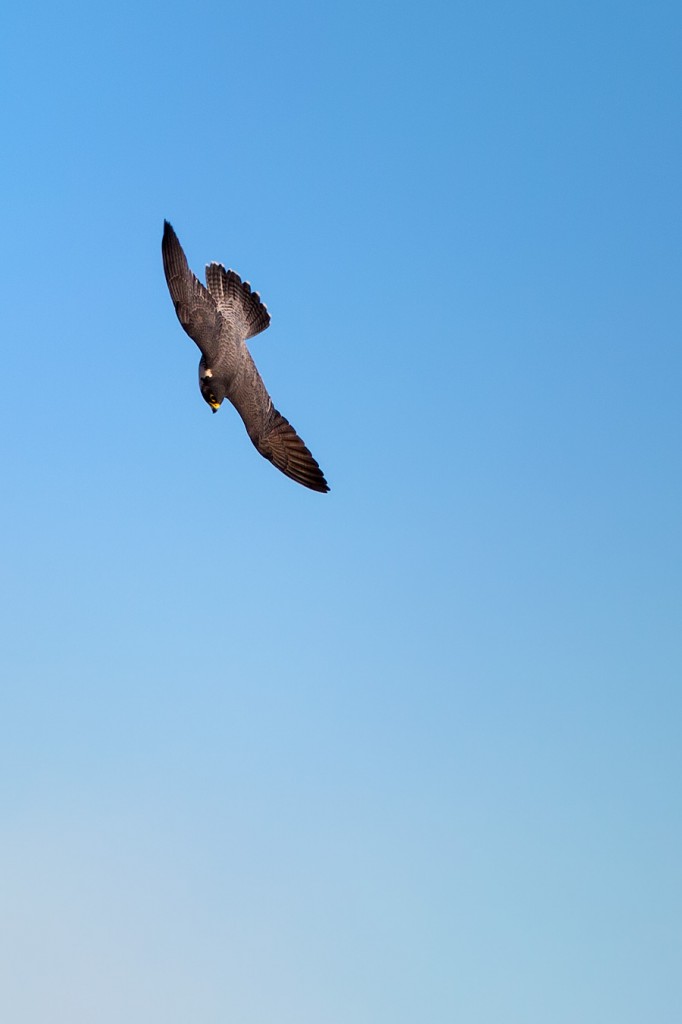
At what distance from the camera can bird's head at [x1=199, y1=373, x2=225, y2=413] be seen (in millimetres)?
25547

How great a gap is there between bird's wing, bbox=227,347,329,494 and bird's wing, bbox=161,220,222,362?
1.13 m

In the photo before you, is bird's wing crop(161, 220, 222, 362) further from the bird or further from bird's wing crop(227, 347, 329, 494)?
bird's wing crop(227, 347, 329, 494)

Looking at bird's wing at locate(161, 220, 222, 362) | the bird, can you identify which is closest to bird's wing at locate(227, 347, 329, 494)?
the bird

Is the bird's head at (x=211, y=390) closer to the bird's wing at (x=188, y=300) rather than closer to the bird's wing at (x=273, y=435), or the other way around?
the bird's wing at (x=188, y=300)

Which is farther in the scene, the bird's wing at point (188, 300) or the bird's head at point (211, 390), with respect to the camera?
the bird's wing at point (188, 300)

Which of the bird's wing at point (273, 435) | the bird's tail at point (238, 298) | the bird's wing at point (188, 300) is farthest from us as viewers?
the bird's tail at point (238, 298)

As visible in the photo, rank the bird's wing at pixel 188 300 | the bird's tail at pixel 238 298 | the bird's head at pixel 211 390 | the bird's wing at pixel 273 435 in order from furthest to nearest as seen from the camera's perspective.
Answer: the bird's tail at pixel 238 298, the bird's wing at pixel 273 435, the bird's wing at pixel 188 300, the bird's head at pixel 211 390

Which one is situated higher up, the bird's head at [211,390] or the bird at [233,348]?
the bird at [233,348]

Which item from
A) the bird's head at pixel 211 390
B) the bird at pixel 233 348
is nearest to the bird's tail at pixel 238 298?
the bird at pixel 233 348

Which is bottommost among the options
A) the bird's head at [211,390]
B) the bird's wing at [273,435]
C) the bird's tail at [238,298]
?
the bird's head at [211,390]

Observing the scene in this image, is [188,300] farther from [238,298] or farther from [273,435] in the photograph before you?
[273,435]

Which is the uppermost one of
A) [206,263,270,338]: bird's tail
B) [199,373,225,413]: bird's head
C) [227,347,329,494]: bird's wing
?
[206,263,270,338]: bird's tail

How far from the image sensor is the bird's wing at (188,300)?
25.8 m

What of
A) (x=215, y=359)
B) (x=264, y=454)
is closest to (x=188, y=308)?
(x=215, y=359)
